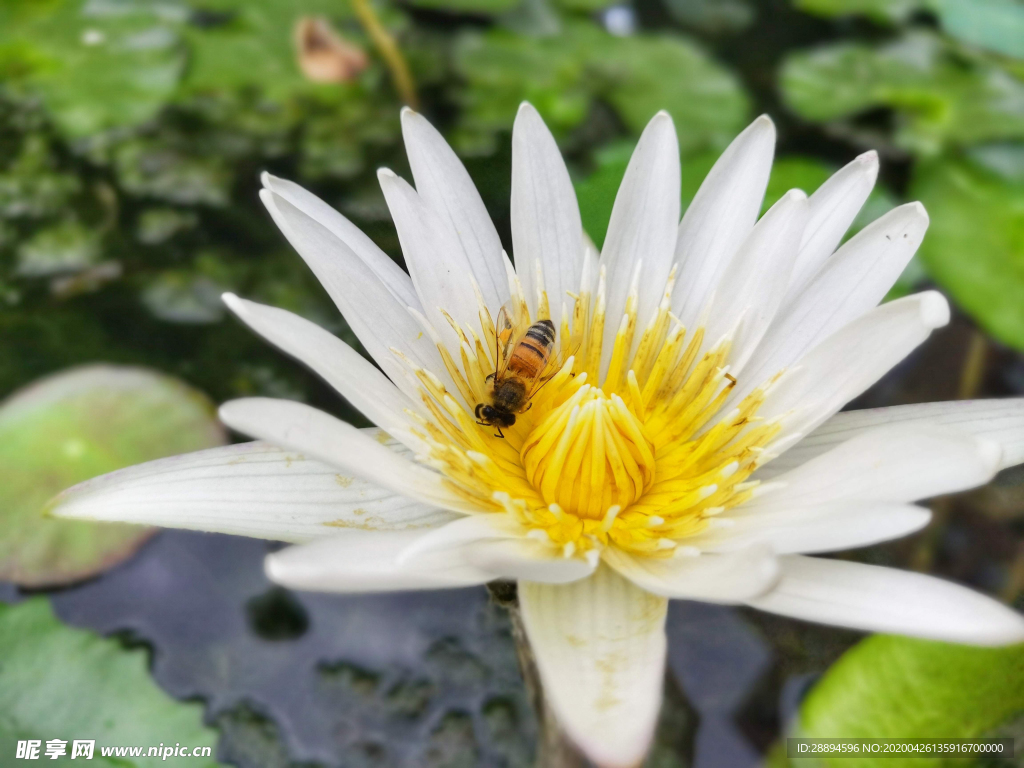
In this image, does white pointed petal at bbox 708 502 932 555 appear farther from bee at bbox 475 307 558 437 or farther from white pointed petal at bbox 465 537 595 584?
bee at bbox 475 307 558 437

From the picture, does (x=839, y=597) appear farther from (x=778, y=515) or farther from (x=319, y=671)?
(x=319, y=671)

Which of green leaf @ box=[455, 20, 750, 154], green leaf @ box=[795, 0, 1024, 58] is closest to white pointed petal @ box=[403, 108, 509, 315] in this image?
green leaf @ box=[455, 20, 750, 154]

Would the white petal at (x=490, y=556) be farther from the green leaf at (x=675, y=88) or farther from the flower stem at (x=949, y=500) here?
the green leaf at (x=675, y=88)

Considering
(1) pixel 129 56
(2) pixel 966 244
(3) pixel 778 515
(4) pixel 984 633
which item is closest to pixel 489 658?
(3) pixel 778 515

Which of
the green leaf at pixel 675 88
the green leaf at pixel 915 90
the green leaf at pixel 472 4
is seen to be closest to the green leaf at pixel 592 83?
the green leaf at pixel 675 88

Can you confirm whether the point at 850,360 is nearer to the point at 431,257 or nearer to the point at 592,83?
the point at 431,257

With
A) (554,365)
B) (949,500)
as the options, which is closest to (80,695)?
(554,365)

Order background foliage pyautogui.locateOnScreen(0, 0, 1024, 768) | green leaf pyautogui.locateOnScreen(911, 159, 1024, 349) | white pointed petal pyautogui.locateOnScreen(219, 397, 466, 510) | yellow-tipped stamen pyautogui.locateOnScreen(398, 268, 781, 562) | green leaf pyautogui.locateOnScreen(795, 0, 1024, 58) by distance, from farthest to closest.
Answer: green leaf pyautogui.locateOnScreen(795, 0, 1024, 58)
green leaf pyautogui.locateOnScreen(911, 159, 1024, 349)
background foliage pyautogui.locateOnScreen(0, 0, 1024, 768)
yellow-tipped stamen pyautogui.locateOnScreen(398, 268, 781, 562)
white pointed petal pyautogui.locateOnScreen(219, 397, 466, 510)

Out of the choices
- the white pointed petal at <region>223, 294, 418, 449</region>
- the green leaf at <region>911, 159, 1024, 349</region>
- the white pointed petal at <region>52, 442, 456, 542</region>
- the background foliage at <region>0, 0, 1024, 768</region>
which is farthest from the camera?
the green leaf at <region>911, 159, 1024, 349</region>
